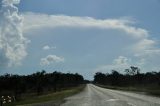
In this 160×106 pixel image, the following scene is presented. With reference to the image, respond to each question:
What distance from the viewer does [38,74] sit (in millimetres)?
Result: 117062

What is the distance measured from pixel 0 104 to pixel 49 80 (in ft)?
283

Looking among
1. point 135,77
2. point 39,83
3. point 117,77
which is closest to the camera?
point 39,83

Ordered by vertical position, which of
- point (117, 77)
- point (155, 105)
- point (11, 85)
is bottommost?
point (155, 105)

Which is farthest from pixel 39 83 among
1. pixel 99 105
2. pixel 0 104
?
pixel 99 105

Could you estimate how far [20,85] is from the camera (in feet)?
311

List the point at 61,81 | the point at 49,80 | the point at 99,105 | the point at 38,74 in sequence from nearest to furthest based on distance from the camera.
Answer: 1. the point at 99,105
2. the point at 38,74
3. the point at 49,80
4. the point at 61,81

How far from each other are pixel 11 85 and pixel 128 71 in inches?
3780

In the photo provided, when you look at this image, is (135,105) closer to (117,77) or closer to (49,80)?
(49,80)

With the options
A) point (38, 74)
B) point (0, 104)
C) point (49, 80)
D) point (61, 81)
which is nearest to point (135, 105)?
point (0, 104)

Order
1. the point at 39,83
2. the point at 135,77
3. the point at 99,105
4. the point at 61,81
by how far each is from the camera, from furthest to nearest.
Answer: the point at 135,77 < the point at 61,81 < the point at 39,83 < the point at 99,105

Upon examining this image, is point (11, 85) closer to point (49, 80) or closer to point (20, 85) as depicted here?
point (20, 85)

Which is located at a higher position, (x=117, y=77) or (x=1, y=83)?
(x=117, y=77)

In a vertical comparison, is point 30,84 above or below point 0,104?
above

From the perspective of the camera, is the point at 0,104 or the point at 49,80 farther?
the point at 49,80
